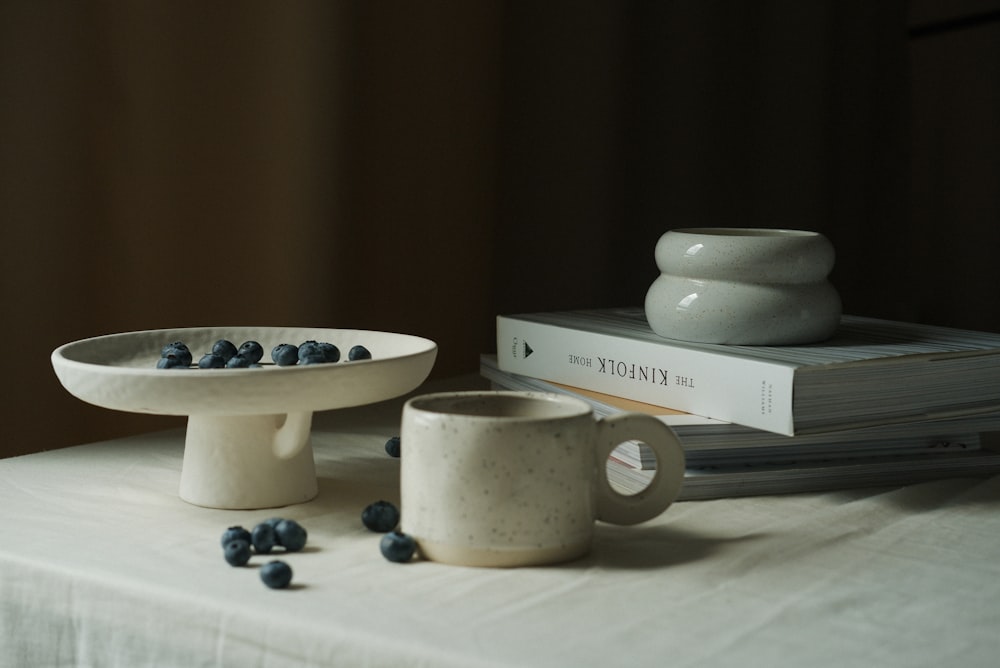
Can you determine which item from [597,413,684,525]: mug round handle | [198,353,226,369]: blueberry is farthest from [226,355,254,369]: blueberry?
[597,413,684,525]: mug round handle

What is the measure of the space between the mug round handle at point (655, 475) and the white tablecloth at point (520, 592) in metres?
0.02

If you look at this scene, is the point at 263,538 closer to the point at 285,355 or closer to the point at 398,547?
the point at 398,547

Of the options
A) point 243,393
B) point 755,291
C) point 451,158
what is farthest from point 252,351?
point 451,158

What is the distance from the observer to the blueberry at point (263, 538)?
0.64m

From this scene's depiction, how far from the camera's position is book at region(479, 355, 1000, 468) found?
80 centimetres

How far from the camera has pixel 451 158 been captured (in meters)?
1.62

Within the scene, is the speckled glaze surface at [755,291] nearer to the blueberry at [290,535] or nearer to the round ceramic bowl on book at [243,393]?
the round ceramic bowl on book at [243,393]

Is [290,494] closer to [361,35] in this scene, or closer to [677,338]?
[677,338]

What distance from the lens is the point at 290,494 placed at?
0.76 metres

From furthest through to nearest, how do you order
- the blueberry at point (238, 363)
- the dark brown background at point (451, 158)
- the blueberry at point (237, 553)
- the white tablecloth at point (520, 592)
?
the dark brown background at point (451, 158), the blueberry at point (238, 363), the blueberry at point (237, 553), the white tablecloth at point (520, 592)

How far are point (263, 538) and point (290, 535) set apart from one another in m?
0.02

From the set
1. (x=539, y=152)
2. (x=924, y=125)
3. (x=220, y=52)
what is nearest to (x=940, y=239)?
(x=924, y=125)

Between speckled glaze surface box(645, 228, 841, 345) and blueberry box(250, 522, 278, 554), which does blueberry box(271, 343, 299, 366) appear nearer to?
blueberry box(250, 522, 278, 554)

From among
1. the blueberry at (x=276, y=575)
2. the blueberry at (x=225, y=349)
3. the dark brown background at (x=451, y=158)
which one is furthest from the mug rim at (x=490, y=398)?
the dark brown background at (x=451, y=158)
